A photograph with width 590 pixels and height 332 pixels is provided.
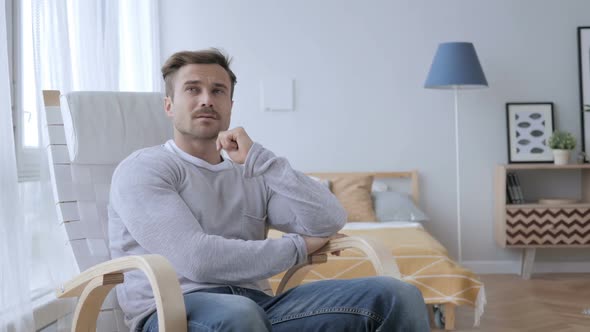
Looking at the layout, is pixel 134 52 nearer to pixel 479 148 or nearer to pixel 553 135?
pixel 479 148

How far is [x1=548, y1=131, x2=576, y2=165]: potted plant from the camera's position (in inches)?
202

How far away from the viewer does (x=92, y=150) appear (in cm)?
232

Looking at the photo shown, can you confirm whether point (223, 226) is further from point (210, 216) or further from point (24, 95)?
point (24, 95)

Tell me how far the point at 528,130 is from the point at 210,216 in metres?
3.89

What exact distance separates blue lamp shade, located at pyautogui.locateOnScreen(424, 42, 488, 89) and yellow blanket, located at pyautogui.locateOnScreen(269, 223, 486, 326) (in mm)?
1618

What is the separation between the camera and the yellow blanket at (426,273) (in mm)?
3477

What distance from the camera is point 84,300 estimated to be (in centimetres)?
185

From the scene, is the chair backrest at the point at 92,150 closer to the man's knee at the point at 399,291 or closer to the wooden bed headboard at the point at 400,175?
the man's knee at the point at 399,291

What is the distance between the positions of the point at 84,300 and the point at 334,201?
0.71m

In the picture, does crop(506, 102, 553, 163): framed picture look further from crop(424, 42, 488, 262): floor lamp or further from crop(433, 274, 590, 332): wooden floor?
crop(433, 274, 590, 332): wooden floor

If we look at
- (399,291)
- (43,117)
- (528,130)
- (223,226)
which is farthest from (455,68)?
(399,291)

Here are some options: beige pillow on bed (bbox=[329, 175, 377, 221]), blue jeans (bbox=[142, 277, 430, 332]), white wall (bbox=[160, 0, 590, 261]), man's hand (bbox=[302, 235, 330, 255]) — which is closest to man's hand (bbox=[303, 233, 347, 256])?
man's hand (bbox=[302, 235, 330, 255])

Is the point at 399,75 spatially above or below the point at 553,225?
above

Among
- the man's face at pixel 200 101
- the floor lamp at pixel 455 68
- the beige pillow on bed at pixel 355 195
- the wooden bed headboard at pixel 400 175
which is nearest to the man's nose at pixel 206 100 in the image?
the man's face at pixel 200 101
